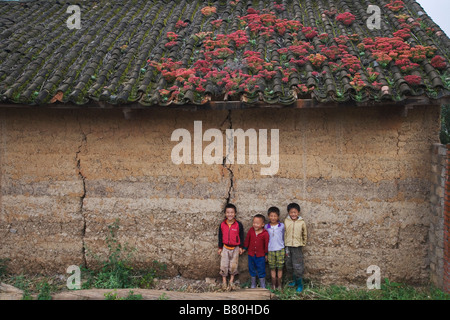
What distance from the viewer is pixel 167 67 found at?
230 inches

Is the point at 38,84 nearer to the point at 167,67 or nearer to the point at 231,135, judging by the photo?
the point at 167,67

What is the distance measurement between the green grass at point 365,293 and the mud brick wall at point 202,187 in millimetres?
167

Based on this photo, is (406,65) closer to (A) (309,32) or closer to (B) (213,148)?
(A) (309,32)

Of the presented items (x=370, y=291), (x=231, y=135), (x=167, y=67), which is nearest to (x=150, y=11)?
(x=167, y=67)

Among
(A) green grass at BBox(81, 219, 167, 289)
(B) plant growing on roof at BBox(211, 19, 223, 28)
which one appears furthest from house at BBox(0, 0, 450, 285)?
(B) plant growing on roof at BBox(211, 19, 223, 28)

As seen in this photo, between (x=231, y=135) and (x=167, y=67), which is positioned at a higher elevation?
(x=167, y=67)

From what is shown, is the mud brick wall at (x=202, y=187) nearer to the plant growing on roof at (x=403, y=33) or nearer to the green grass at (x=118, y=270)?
the green grass at (x=118, y=270)

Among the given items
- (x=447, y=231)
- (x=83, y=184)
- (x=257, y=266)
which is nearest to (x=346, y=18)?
(x=447, y=231)

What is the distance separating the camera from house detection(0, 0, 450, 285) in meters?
5.38

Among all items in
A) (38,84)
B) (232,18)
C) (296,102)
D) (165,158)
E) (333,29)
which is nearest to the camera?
(296,102)

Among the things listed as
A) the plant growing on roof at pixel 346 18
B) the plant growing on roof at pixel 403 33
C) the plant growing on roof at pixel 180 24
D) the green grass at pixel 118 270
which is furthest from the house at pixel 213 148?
the plant growing on roof at pixel 180 24

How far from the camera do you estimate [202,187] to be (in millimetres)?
5906

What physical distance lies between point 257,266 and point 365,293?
1594 mm
